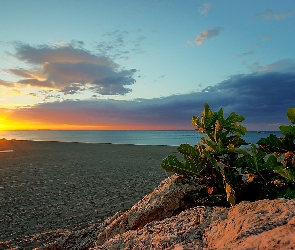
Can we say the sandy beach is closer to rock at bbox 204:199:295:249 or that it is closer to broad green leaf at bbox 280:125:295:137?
rock at bbox 204:199:295:249

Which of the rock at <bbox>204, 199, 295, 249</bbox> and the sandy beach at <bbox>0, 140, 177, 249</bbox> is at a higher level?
the rock at <bbox>204, 199, 295, 249</bbox>

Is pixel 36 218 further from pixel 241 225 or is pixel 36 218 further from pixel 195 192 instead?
pixel 241 225

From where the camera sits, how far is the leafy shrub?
7.52 feet

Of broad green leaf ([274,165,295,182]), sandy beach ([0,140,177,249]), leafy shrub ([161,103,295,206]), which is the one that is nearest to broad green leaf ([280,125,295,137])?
leafy shrub ([161,103,295,206])

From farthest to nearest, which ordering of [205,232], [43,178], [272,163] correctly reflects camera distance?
1. [43,178]
2. [272,163]
3. [205,232]

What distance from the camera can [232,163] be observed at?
2473mm

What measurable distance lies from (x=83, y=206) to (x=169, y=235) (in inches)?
311

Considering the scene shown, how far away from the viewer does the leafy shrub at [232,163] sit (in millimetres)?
2291

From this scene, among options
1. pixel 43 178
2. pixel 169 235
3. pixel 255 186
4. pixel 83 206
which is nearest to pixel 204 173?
pixel 255 186

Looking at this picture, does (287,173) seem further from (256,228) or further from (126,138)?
(126,138)

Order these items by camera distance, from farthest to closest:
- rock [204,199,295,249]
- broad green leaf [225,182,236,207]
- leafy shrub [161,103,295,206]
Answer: leafy shrub [161,103,295,206], broad green leaf [225,182,236,207], rock [204,199,295,249]

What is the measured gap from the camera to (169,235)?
1.78 m

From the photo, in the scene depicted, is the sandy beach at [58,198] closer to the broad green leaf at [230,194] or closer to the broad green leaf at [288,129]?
the broad green leaf at [230,194]

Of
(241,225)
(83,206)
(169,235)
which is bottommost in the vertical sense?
(83,206)
